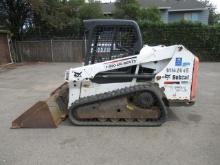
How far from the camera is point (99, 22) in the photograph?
5.58 m

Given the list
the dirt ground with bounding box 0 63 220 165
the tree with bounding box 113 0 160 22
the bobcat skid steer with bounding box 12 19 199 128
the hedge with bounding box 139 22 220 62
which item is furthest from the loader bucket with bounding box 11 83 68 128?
the tree with bounding box 113 0 160 22

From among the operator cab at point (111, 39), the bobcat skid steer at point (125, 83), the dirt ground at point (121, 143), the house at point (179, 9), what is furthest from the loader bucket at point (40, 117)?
the house at point (179, 9)

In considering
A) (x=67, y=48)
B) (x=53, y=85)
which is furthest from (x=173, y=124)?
(x=67, y=48)

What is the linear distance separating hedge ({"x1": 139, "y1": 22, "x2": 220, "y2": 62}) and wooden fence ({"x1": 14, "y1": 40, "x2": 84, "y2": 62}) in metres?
4.39

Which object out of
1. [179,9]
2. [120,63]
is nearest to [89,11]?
[179,9]

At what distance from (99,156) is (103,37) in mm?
2567

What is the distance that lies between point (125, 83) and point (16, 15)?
15405 millimetres

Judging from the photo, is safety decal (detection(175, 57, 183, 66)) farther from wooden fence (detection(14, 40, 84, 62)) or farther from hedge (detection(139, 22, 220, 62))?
wooden fence (detection(14, 40, 84, 62))

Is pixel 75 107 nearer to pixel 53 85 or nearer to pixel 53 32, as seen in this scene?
pixel 53 85

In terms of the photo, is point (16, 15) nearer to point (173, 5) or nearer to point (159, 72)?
point (159, 72)

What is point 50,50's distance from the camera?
1820 centimetres

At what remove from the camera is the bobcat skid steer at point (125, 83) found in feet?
17.2

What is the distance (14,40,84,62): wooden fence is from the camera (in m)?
17.8

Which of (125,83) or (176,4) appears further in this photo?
(176,4)
